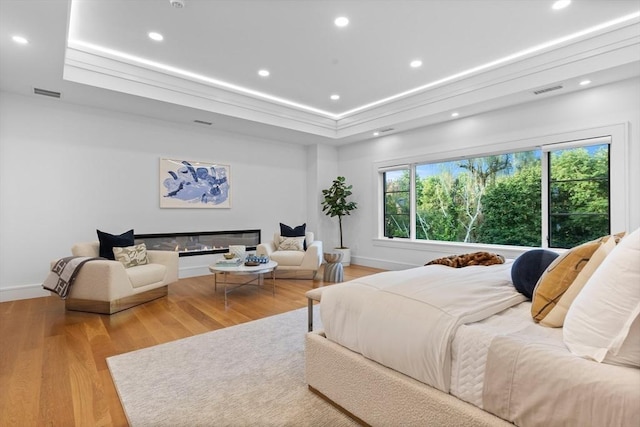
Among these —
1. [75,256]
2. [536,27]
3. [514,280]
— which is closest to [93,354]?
[75,256]

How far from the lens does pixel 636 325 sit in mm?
981

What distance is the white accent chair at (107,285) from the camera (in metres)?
3.48

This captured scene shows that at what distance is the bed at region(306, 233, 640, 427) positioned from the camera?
3.34 feet

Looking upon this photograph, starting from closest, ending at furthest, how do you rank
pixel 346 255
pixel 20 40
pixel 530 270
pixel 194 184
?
1. pixel 530 270
2. pixel 20 40
3. pixel 194 184
4. pixel 346 255

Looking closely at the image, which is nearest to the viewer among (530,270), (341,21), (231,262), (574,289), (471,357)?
(471,357)

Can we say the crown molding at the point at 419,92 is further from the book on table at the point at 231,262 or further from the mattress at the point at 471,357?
→ the mattress at the point at 471,357

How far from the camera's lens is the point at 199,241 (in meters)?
5.75

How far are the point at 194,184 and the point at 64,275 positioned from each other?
2515mm

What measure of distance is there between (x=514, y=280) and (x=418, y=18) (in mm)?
2659

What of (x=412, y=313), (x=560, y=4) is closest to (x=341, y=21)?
(x=560, y=4)

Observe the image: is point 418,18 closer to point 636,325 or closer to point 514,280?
point 514,280

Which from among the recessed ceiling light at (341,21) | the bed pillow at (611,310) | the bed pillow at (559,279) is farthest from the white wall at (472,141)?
the bed pillow at (611,310)

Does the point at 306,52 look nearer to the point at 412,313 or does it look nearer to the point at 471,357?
the point at 412,313

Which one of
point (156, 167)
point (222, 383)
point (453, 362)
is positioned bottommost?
point (222, 383)
